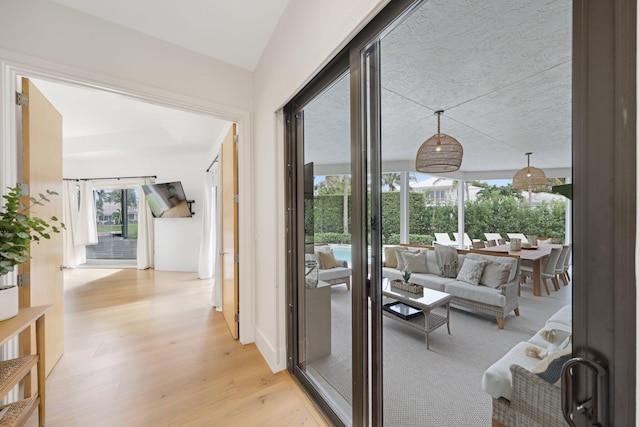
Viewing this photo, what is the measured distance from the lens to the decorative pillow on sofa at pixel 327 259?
1.65 metres

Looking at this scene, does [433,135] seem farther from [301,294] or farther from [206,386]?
[206,386]

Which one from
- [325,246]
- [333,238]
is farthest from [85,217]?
[333,238]

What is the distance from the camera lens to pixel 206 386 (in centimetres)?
184

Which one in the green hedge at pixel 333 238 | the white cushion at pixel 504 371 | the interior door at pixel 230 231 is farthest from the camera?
the interior door at pixel 230 231

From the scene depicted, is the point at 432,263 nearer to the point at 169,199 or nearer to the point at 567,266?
the point at 567,266

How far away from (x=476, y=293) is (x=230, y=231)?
2.37m

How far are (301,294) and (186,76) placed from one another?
208 centimetres

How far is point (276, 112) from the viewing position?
6.51 ft

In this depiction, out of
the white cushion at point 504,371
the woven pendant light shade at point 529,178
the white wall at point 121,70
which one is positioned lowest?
the white cushion at point 504,371

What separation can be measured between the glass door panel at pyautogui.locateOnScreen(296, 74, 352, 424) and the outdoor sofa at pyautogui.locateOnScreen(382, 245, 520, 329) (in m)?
0.35

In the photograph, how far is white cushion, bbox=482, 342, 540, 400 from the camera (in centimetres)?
72

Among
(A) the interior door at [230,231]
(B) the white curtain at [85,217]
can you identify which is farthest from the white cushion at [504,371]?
(B) the white curtain at [85,217]

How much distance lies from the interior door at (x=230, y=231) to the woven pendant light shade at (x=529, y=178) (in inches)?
89.3

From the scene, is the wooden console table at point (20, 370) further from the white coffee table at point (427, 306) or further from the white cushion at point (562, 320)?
the white cushion at point (562, 320)
